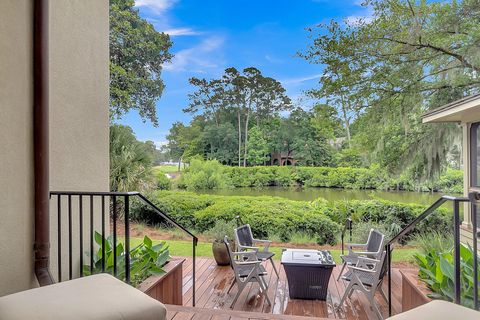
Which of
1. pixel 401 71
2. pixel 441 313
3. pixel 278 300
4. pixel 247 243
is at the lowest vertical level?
pixel 278 300

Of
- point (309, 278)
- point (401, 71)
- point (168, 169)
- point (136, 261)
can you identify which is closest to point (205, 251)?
point (309, 278)

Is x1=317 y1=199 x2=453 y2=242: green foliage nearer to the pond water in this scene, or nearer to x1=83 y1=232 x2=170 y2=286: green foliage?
the pond water

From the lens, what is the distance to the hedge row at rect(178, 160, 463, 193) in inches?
412

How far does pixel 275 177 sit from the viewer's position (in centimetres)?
→ 1175

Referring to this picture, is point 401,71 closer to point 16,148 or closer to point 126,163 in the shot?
point 126,163

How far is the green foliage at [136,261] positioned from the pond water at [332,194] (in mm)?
7216

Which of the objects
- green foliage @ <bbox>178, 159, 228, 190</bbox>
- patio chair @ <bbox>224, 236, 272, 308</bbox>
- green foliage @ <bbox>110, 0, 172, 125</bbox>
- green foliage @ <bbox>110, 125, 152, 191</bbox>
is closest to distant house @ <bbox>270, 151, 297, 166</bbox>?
green foliage @ <bbox>178, 159, 228, 190</bbox>

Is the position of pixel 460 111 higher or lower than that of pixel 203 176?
higher

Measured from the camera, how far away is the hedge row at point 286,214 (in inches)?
303

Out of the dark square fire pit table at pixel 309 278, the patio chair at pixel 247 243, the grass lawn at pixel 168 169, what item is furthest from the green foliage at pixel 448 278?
the grass lawn at pixel 168 169

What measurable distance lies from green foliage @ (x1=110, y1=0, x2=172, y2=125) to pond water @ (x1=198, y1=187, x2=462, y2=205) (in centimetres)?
382

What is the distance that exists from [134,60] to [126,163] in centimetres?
359

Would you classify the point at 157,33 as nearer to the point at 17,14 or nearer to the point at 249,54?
the point at 249,54

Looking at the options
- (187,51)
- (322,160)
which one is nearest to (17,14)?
(187,51)
